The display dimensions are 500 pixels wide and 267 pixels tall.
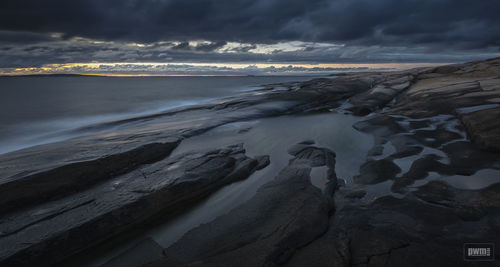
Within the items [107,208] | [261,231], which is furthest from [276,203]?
[107,208]

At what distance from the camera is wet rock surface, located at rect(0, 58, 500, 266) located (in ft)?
12.0

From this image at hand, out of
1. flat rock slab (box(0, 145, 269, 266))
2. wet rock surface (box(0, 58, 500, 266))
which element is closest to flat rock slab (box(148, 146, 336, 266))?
wet rock surface (box(0, 58, 500, 266))

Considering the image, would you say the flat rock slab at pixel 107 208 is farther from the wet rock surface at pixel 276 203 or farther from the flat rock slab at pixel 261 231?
the flat rock slab at pixel 261 231

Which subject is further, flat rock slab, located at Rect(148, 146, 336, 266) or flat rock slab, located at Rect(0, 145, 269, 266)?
flat rock slab, located at Rect(0, 145, 269, 266)

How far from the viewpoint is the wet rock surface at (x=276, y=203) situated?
3645 mm

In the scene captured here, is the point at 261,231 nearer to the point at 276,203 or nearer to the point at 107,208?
the point at 276,203

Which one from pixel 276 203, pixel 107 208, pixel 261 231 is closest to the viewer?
pixel 261 231

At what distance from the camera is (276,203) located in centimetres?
505

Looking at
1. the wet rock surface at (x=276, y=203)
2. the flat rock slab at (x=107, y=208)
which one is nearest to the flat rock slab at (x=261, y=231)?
the wet rock surface at (x=276, y=203)

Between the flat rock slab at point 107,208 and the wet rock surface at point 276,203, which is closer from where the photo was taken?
the wet rock surface at point 276,203

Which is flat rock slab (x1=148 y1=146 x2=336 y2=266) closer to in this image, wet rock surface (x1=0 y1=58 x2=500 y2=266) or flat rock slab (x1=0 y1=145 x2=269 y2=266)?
wet rock surface (x1=0 y1=58 x2=500 y2=266)

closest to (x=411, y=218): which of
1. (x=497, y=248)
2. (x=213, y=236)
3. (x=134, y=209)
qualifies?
(x=497, y=248)

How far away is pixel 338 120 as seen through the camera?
14.3 metres

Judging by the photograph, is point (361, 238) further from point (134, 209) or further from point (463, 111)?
point (463, 111)
